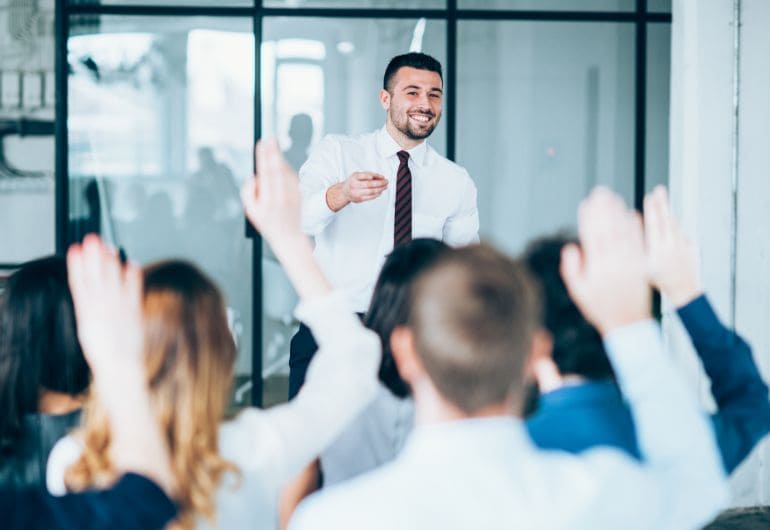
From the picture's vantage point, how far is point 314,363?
1.64 metres

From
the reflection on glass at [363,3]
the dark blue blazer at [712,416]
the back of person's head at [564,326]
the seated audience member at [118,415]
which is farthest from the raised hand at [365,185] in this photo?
the reflection on glass at [363,3]

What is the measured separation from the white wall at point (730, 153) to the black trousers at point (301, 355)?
5.51ft

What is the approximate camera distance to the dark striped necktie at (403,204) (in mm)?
4070

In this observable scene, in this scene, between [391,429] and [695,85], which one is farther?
[695,85]

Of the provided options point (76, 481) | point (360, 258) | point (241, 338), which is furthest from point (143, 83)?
point (76, 481)

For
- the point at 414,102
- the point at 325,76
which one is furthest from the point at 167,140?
the point at 414,102

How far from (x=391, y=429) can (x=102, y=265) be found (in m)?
1.00

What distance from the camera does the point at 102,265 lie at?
49.3 inches

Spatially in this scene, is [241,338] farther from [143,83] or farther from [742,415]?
[742,415]

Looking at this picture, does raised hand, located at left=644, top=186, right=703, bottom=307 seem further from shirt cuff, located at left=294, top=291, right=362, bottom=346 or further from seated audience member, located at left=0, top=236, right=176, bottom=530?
seated audience member, located at left=0, top=236, right=176, bottom=530

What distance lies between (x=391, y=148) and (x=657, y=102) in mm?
2213

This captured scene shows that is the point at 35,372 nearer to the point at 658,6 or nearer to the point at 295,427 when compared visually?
the point at 295,427

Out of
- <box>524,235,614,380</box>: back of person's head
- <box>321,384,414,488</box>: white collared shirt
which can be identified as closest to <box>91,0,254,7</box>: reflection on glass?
<box>321,384,414,488</box>: white collared shirt

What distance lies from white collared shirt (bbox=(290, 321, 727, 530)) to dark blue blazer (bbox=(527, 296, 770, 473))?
105 millimetres
